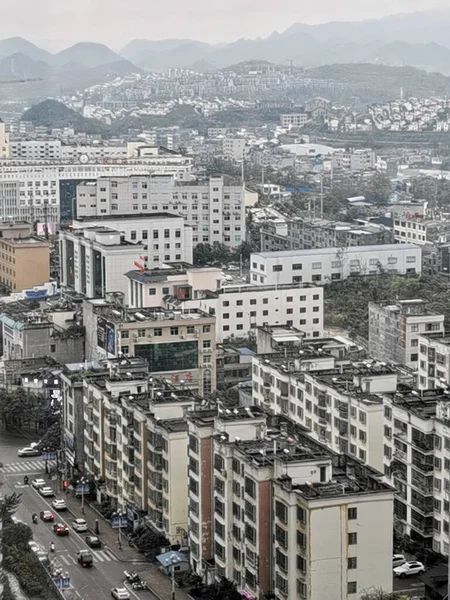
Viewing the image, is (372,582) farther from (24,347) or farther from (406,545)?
(24,347)

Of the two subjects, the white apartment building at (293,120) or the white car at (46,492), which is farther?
the white apartment building at (293,120)

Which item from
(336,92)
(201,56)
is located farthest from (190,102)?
(201,56)

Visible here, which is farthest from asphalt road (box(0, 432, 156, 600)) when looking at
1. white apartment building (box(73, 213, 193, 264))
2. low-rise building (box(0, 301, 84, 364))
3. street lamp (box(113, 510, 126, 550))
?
white apartment building (box(73, 213, 193, 264))

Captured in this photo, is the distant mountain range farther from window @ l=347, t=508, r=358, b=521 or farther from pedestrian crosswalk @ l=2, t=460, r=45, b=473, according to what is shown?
window @ l=347, t=508, r=358, b=521

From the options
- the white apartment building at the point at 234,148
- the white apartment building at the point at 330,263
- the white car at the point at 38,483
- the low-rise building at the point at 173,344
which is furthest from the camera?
the white apartment building at the point at 234,148

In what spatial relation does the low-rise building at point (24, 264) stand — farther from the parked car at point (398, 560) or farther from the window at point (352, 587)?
the window at point (352, 587)

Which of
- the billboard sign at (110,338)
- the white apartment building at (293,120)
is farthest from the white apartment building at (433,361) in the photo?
the white apartment building at (293,120)

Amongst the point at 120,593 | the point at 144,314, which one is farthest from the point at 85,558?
the point at 144,314
